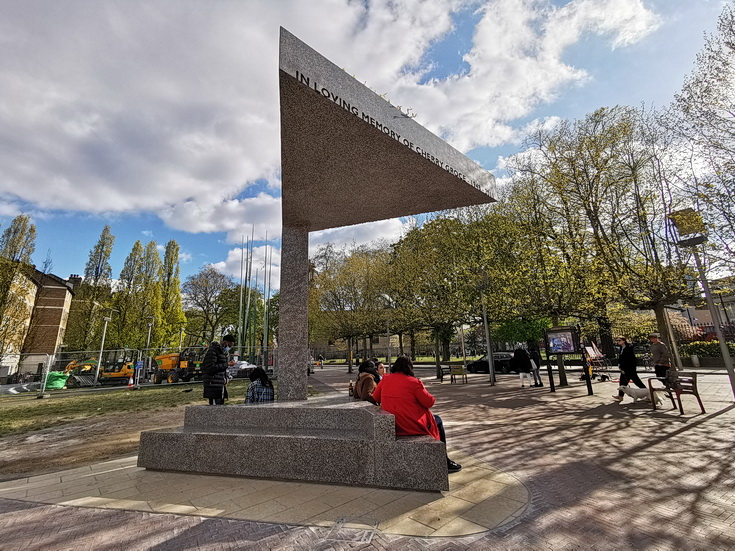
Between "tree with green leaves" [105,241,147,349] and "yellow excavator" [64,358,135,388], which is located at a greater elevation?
"tree with green leaves" [105,241,147,349]

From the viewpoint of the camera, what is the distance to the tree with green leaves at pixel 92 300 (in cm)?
3272

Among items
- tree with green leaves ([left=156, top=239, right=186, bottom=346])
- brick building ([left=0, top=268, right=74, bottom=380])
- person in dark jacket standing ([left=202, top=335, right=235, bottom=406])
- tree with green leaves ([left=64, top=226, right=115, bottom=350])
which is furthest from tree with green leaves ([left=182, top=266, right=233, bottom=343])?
person in dark jacket standing ([left=202, top=335, right=235, bottom=406])

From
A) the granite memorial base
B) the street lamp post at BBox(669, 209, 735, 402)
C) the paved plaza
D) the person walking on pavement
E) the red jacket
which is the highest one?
the street lamp post at BBox(669, 209, 735, 402)

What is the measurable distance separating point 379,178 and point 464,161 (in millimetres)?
1731

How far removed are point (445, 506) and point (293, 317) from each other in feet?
14.9

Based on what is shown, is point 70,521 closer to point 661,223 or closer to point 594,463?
point 594,463

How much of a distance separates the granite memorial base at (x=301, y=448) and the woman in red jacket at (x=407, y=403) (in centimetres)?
19

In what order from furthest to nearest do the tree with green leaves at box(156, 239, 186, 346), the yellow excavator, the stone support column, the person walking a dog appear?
1. the tree with green leaves at box(156, 239, 186, 346)
2. the yellow excavator
3. the person walking a dog
4. the stone support column

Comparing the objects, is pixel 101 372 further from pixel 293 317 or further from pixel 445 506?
pixel 445 506

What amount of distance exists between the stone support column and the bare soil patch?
9.96 feet

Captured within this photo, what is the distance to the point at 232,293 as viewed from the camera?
43.3m

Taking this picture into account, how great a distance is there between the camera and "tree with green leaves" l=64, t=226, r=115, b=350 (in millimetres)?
32719

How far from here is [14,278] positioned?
21.5 meters

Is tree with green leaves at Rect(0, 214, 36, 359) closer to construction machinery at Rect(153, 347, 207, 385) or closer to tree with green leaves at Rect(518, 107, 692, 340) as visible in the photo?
construction machinery at Rect(153, 347, 207, 385)
